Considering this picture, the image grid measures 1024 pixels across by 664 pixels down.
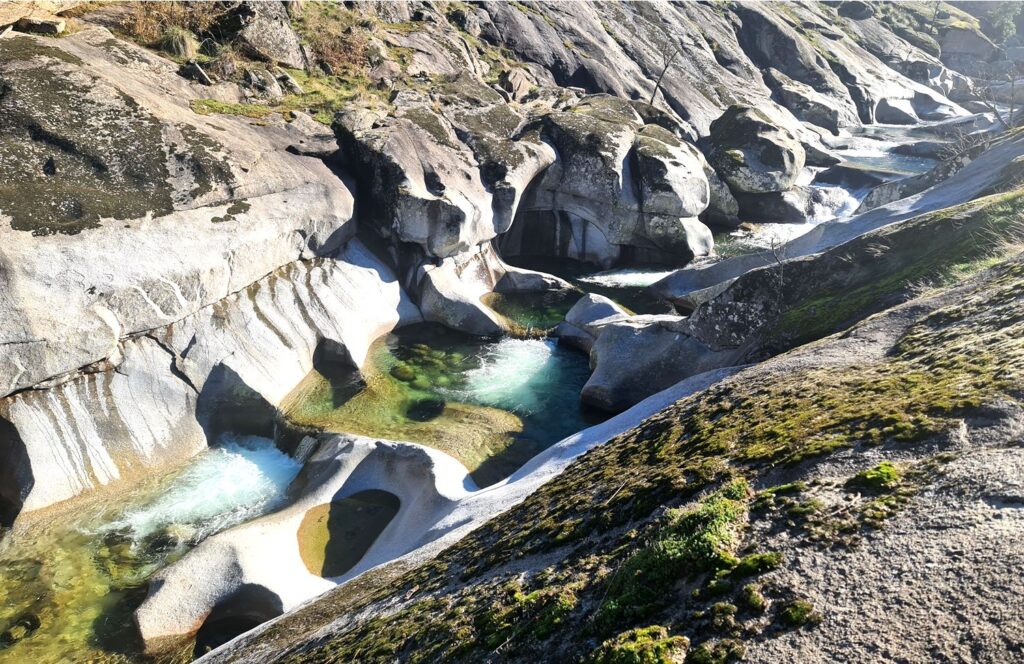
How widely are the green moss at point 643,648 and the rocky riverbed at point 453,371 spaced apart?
4 centimetres

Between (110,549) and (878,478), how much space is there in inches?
759

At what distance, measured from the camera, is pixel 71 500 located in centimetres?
1802

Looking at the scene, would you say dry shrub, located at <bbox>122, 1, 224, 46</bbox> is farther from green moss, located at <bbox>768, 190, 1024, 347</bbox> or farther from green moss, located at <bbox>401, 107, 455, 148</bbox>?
green moss, located at <bbox>768, 190, 1024, 347</bbox>

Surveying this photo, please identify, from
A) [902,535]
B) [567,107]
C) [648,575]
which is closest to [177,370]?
[648,575]

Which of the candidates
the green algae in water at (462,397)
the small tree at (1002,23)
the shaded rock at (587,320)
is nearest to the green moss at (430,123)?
the green algae in water at (462,397)

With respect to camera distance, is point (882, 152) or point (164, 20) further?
point (882, 152)

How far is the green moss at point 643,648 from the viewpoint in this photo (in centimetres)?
591

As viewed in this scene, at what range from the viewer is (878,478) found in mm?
7203

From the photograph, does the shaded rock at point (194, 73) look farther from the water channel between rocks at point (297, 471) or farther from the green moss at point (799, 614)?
the green moss at point (799, 614)

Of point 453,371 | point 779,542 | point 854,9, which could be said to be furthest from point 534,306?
point 854,9

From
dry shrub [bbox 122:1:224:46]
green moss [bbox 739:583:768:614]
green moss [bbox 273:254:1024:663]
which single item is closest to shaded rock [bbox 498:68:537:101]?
dry shrub [bbox 122:1:224:46]

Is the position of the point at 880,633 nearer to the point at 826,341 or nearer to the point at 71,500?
the point at 826,341

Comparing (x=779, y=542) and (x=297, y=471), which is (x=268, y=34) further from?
(x=779, y=542)

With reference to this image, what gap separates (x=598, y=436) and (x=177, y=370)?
14.9 metres
